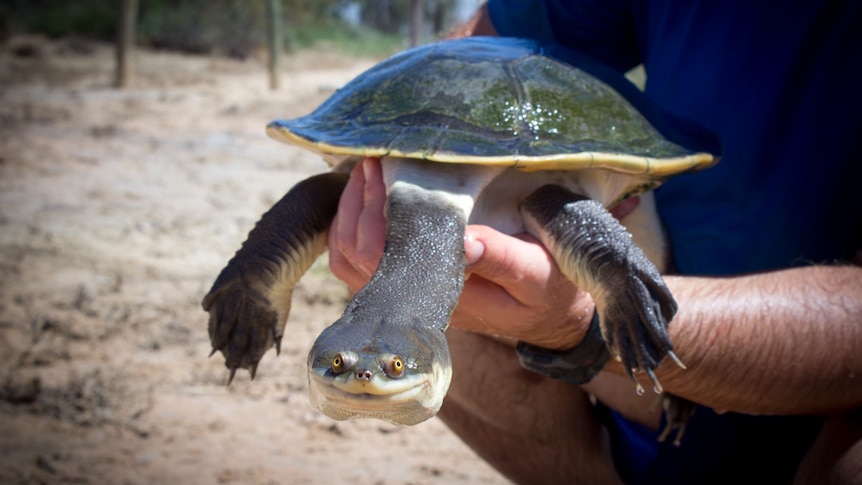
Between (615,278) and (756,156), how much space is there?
76 centimetres

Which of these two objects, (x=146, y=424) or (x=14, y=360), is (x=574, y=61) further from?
(x=14, y=360)

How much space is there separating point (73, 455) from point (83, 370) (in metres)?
0.63

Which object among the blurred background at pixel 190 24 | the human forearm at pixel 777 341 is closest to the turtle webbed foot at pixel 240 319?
the human forearm at pixel 777 341

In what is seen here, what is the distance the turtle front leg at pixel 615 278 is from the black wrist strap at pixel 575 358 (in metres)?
0.12

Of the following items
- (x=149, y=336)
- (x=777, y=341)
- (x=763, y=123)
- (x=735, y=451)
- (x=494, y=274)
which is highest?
(x=763, y=123)

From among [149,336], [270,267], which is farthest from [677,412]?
[149,336]

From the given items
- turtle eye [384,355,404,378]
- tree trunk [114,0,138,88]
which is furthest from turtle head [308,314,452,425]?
tree trunk [114,0,138,88]

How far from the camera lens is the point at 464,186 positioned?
6.05 feet

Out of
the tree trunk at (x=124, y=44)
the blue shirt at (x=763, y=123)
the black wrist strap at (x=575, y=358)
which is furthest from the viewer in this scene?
the tree trunk at (x=124, y=44)

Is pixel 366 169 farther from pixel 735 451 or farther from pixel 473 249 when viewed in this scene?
pixel 735 451

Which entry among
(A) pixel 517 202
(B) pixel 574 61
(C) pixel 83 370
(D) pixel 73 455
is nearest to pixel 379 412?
(A) pixel 517 202

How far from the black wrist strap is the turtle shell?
1.31ft

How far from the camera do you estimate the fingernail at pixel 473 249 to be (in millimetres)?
1729

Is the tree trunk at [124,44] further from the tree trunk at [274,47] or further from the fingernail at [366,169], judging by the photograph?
the fingernail at [366,169]
